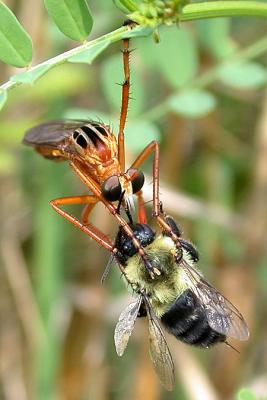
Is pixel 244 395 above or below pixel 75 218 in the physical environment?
below

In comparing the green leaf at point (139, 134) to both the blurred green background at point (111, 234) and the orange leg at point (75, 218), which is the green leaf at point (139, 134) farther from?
the blurred green background at point (111, 234)

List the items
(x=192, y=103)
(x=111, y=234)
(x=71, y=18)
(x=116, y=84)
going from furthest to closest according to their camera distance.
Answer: (x=111, y=234) < (x=192, y=103) < (x=116, y=84) < (x=71, y=18)

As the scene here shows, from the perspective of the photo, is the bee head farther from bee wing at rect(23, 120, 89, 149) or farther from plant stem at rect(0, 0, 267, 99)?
plant stem at rect(0, 0, 267, 99)

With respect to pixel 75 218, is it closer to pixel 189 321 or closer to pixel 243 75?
pixel 189 321

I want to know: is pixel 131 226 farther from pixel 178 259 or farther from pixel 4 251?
pixel 4 251

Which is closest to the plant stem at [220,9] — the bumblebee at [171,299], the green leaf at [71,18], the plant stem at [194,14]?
the plant stem at [194,14]

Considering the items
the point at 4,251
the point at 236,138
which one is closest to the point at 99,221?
the point at 4,251

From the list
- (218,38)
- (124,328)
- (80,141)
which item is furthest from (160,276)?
(218,38)

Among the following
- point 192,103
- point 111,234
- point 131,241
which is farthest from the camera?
point 111,234
